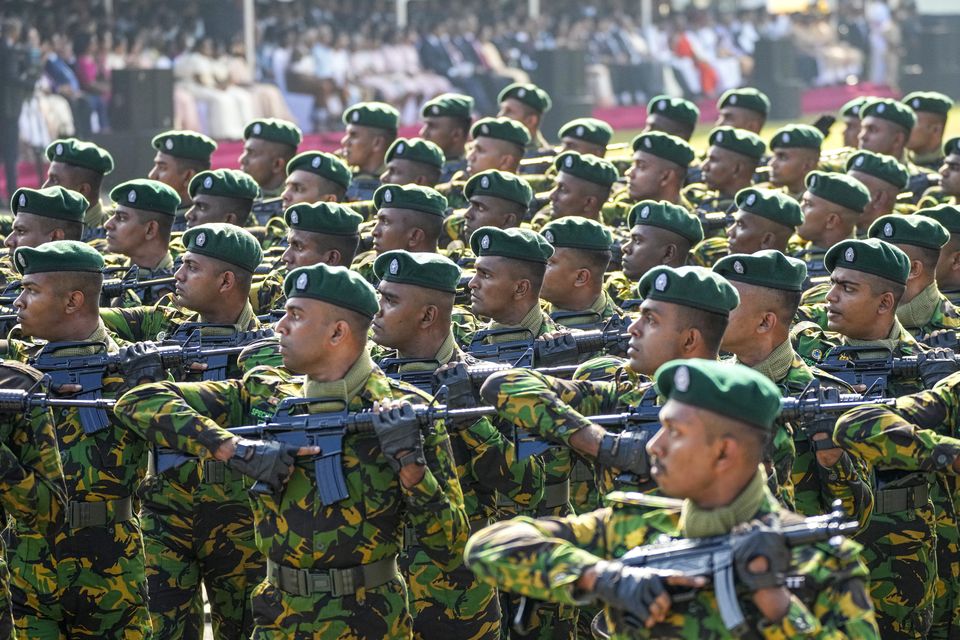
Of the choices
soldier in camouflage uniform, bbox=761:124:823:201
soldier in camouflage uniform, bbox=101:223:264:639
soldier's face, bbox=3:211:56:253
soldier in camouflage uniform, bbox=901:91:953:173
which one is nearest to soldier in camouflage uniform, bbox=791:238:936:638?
soldier in camouflage uniform, bbox=101:223:264:639

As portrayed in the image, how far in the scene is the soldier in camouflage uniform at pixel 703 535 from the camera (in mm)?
4051

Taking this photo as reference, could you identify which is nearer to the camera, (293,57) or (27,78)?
(27,78)

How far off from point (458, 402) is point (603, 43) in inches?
917

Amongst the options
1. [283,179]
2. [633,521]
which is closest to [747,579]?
[633,521]

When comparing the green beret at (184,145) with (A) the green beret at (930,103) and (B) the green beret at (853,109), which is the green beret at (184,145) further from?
(A) the green beret at (930,103)

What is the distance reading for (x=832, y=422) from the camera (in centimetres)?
598

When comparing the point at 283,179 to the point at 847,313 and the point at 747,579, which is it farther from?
the point at 747,579

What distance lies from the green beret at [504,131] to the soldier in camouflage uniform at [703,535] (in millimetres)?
8356

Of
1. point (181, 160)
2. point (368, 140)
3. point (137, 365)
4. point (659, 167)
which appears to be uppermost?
point (137, 365)

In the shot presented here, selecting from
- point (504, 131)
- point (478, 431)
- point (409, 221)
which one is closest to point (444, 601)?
point (478, 431)

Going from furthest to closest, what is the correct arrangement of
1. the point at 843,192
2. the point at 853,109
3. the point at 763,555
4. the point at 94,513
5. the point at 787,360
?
1. the point at 853,109
2. the point at 843,192
3. the point at 94,513
4. the point at 787,360
5. the point at 763,555

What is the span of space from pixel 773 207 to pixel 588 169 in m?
1.70

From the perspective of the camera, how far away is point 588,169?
10.8 metres

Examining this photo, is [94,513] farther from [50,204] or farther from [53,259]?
[50,204]
